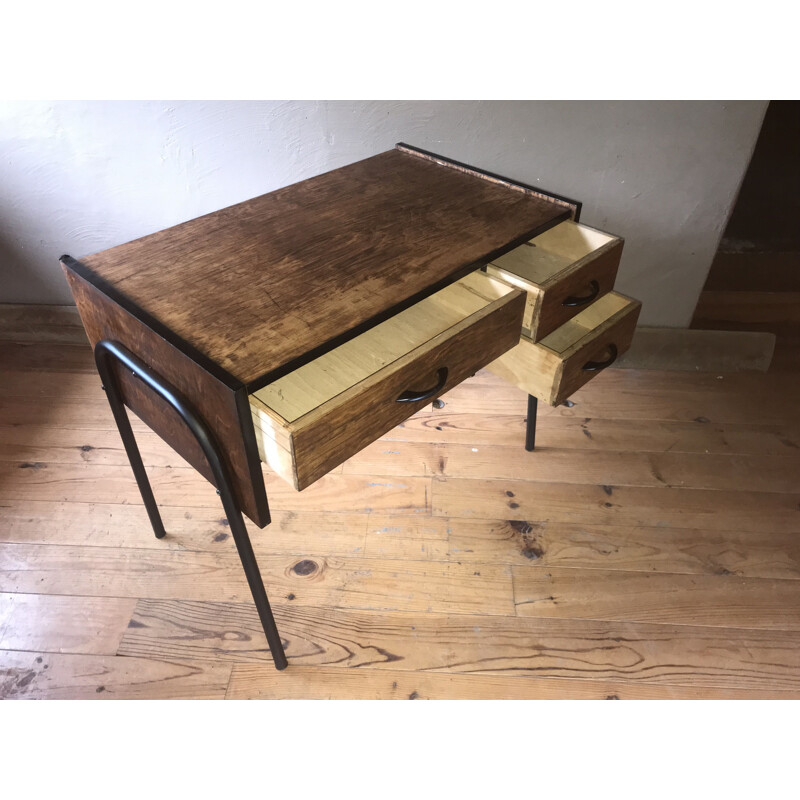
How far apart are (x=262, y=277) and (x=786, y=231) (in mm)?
2321

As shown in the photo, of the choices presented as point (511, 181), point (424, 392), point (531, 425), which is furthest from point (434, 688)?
point (511, 181)

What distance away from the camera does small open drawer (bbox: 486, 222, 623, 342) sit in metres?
1.15

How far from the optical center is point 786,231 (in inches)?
101

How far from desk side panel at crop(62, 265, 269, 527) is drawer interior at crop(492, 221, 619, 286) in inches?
24.1

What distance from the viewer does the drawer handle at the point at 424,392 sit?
99cm

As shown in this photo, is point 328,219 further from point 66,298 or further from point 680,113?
point 66,298

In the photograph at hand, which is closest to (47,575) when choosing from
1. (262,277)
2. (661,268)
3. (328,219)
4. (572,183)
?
(262,277)

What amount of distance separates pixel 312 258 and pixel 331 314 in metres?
→ 0.18

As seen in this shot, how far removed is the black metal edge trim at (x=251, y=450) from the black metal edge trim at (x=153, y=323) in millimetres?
20

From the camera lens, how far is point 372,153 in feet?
5.51

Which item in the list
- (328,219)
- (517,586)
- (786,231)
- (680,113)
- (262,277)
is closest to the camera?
(262,277)

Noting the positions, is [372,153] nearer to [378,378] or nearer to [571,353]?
[571,353]

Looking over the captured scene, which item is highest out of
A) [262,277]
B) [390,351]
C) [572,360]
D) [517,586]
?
[262,277]

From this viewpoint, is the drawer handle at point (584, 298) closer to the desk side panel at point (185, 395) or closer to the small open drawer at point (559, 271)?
the small open drawer at point (559, 271)
